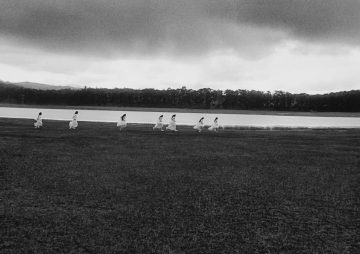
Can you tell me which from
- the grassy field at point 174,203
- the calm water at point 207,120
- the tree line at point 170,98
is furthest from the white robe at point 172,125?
the tree line at point 170,98

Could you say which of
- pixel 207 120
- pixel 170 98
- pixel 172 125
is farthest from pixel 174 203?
pixel 170 98

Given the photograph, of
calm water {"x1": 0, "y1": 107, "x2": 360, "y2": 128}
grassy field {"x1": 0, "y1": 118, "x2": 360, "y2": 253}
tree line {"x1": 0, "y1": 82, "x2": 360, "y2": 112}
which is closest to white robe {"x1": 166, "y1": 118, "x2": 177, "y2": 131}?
grassy field {"x1": 0, "y1": 118, "x2": 360, "y2": 253}

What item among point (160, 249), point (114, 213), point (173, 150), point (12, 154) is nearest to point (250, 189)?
point (114, 213)

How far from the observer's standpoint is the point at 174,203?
11625 mm

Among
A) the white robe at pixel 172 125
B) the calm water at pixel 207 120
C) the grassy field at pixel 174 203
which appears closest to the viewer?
the grassy field at pixel 174 203

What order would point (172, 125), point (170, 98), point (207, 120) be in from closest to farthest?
1. point (172, 125)
2. point (207, 120)
3. point (170, 98)

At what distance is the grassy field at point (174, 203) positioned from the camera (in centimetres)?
838

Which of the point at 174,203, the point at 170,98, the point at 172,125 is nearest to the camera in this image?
the point at 174,203

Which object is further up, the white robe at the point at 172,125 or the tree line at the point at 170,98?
the tree line at the point at 170,98

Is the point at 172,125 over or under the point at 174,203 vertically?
over

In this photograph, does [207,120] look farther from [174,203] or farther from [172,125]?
[174,203]

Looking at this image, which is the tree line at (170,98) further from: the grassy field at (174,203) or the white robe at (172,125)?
the grassy field at (174,203)

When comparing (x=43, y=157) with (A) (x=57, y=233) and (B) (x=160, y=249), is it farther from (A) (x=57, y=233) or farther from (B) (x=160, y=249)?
(B) (x=160, y=249)

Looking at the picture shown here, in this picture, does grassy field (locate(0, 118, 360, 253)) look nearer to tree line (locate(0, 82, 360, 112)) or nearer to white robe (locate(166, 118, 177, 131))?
white robe (locate(166, 118, 177, 131))
